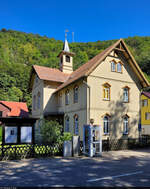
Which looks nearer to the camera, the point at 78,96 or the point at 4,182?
the point at 4,182

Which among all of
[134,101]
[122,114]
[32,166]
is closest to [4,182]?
[32,166]

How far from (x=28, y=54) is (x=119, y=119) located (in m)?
81.5

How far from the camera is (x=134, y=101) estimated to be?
2088cm

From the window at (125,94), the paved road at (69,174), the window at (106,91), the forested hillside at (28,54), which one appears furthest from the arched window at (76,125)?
the forested hillside at (28,54)

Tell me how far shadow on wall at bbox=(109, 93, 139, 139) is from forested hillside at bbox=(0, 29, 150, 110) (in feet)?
164

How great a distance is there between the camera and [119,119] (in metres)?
19.5

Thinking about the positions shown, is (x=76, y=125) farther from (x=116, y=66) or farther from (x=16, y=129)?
(x=116, y=66)

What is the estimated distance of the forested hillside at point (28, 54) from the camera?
68350 mm

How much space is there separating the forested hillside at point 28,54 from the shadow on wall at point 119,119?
49.9 m

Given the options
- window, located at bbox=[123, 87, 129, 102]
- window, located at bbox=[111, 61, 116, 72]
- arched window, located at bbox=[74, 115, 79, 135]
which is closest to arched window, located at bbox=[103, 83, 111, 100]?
window, located at bbox=[111, 61, 116, 72]

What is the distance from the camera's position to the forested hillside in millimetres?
68350

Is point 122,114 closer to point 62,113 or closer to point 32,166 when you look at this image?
point 62,113

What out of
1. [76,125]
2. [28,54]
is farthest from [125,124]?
[28,54]

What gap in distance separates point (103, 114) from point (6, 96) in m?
50.7
